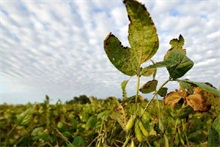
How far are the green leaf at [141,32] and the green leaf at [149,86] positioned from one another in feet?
0.43

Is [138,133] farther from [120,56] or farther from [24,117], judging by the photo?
[24,117]

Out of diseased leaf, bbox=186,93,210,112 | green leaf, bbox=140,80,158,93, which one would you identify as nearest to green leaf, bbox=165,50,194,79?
green leaf, bbox=140,80,158,93

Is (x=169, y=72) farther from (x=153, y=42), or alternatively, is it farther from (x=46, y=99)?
(x=46, y=99)

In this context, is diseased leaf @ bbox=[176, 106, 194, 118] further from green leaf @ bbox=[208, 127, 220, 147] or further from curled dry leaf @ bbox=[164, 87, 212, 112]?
green leaf @ bbox=[208, 127, 220, 147]

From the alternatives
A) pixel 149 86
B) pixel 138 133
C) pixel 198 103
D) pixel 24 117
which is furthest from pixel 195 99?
pixel 24 117

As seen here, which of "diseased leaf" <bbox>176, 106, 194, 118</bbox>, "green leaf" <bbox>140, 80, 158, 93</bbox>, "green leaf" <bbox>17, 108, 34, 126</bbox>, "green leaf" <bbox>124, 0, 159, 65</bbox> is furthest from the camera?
"green leaf" <bbox>17, 108, 34, 126</bbox>

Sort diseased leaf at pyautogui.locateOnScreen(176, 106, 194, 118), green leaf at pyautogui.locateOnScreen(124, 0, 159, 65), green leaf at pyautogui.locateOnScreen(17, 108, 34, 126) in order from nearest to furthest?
green leaf at pyautogui.locateOnScreen(124, 0, 159, 65) → diseased leaf at pyautogui.locateOnScreen(176, 106, 194, 118) → green leaf at pyautogui.locateOnScreen(17, 108, 34, 126)

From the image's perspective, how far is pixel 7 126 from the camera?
218 cm

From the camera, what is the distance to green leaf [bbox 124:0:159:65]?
420 mm

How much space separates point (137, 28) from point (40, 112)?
68.2 inches

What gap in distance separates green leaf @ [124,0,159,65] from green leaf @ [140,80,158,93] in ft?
0.43

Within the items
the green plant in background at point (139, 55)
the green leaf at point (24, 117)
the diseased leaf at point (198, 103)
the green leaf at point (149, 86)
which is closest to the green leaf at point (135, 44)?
the green plant in background at point (139, 55)

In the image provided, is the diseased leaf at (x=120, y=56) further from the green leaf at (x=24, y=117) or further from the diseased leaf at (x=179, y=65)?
the green leaf at (x=24, y=117)

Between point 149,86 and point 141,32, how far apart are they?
0.62 ft
